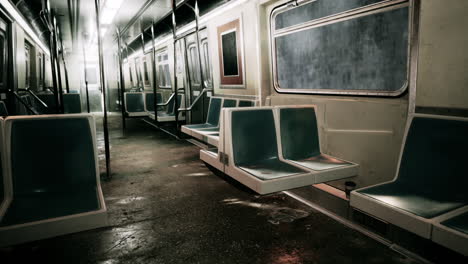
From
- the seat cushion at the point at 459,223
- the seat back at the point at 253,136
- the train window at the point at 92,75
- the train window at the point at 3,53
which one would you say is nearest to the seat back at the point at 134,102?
the train window at the point at 3,53

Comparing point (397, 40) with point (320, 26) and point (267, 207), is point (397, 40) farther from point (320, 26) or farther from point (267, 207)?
point (267, 207)

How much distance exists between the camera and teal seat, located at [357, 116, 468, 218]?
1.91 metres

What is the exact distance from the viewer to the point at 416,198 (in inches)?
79.0

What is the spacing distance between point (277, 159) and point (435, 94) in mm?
1414

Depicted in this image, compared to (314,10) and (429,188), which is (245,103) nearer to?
(314,10)

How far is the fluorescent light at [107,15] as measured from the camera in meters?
6.89

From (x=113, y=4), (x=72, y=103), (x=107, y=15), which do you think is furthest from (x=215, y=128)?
(x=72, y=103)

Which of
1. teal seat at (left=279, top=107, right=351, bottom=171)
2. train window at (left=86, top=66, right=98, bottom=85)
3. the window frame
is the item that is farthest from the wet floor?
train window at (left=86, top=66, right=98, bottom=85)

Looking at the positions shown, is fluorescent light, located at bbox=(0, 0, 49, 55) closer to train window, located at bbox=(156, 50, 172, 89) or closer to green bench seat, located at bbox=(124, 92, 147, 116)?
green bench seat, located at bbox=(124, 92, 147, 116)

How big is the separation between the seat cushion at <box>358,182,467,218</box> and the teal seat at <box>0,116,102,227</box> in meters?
1.80

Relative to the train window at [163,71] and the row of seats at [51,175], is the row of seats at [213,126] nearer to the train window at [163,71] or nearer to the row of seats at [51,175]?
the row of seats at [51,175]

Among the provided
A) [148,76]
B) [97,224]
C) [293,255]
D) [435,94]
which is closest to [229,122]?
[293,255]

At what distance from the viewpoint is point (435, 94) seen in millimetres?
2330

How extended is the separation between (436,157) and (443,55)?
2.49 ft
